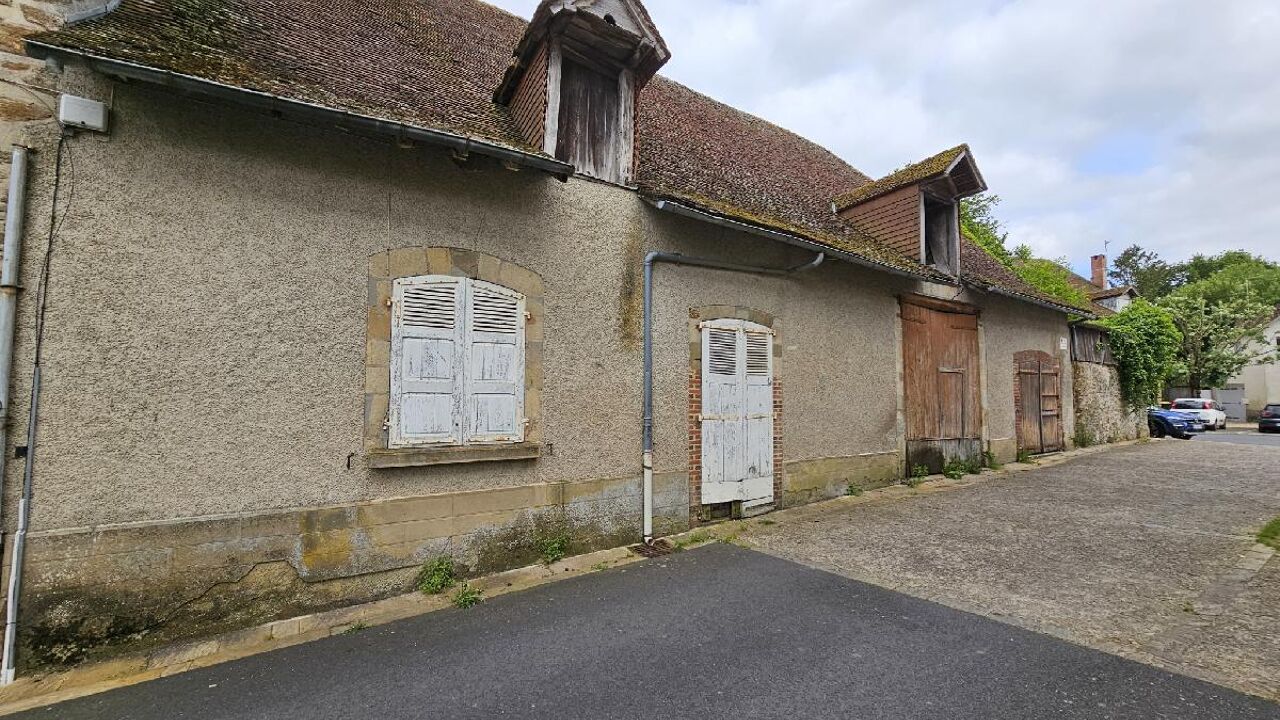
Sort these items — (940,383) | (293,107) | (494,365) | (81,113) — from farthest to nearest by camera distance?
A: 1. (940,383)
2. (494,365)
3. (293,107)
4. (81,113)

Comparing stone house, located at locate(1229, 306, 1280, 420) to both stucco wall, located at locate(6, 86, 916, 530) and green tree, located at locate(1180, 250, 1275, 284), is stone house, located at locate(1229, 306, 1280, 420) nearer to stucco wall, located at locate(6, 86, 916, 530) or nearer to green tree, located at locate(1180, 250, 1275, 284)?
green tree, located at locate(1180, 250, 1275, 284)

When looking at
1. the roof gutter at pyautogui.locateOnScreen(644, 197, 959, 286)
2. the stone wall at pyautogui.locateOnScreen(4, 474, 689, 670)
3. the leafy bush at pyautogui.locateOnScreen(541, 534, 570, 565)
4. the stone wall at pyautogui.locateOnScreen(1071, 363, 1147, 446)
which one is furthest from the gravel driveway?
the stone wall at pyautogui.locateOnScreen(1071, 363, 1147, 446)

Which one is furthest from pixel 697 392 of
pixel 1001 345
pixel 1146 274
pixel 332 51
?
pixel 1146 274

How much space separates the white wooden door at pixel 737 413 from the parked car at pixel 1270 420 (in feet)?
92.5

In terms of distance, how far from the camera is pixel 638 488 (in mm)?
5543

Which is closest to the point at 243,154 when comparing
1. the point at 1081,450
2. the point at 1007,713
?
the point at 1007,713

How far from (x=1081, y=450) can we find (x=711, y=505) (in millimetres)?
11332

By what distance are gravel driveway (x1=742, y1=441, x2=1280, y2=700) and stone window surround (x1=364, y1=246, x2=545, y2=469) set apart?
2.82m

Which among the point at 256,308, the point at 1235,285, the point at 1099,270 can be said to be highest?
the point at 1099,270

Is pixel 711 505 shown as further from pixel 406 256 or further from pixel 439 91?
pixel 439 91

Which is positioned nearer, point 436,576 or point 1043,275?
point 436,576

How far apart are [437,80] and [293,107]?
7.69 feet

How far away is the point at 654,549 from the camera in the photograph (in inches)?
210

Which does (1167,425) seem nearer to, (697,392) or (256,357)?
(697,392)
